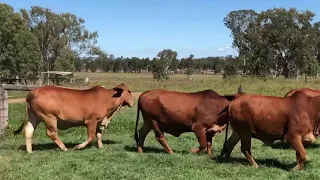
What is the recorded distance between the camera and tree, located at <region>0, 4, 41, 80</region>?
4597 cm

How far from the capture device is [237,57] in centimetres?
7494

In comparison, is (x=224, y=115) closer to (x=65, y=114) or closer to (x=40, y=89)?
(x=65, y=114)

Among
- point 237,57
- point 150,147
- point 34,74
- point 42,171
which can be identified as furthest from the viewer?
point 237,57

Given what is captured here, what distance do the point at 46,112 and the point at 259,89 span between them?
22.6m

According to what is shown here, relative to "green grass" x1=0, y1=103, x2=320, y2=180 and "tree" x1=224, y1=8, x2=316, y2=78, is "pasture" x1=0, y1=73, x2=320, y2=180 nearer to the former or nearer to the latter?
"green grass" x1=0, y1=103, x2=320, y2=180

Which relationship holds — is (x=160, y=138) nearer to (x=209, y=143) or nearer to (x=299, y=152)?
(x=209, y=143)

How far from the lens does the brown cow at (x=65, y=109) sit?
998cm

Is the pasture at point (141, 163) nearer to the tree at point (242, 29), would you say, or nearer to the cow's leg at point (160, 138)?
the cow's leg at point (160, 138)

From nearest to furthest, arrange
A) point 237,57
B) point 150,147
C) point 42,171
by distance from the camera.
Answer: point 42,171
point 150,147
point 237,57

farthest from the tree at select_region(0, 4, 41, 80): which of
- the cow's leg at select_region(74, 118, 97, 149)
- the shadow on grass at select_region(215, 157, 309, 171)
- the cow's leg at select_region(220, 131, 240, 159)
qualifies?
the shadow on grass at select_region(215, 157, 309, 171)

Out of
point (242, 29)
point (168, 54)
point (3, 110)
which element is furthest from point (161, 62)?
point (3, 110)

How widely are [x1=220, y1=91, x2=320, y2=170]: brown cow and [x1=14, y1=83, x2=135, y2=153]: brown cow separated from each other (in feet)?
11.3

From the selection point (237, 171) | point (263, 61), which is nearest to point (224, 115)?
point (237, 171)

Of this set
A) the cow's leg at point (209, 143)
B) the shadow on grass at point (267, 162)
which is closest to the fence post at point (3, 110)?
the cow's leg at point (209, 143)
